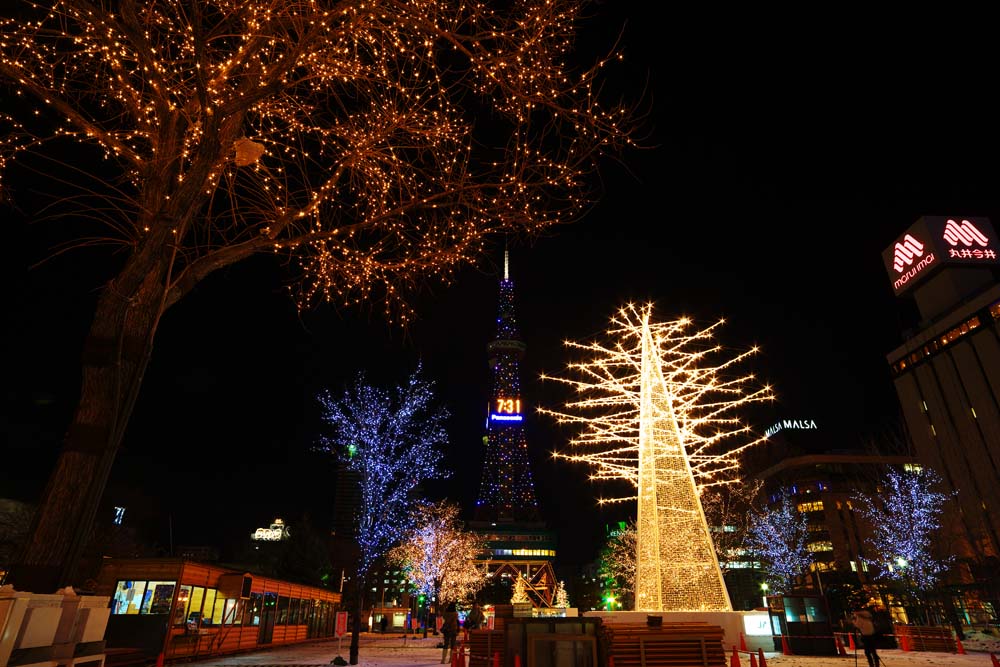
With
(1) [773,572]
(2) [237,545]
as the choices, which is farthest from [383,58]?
(2) [237,545]

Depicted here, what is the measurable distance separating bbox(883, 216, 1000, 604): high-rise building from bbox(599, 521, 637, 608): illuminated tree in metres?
25.7

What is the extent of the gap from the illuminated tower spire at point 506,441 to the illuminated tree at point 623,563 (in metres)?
57.3

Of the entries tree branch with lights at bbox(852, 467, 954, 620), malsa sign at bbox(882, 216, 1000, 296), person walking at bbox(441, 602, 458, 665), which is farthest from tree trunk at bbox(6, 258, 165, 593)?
malsa sign at bbox(882, 216, 1000, 296)

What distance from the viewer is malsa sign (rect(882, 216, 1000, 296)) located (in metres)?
58.3

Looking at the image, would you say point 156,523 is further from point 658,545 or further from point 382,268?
point 382,268

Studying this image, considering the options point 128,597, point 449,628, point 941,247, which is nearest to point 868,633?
point 449,628

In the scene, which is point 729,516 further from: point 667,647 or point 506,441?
point 506,441

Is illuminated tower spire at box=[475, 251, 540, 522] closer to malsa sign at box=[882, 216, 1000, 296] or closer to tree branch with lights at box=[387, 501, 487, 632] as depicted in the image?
tree branch with lights at box=[387, 501, 487, 632]

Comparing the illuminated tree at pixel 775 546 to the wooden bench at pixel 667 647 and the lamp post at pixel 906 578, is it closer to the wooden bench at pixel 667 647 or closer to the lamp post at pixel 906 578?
the lamp post at pixel 906 578

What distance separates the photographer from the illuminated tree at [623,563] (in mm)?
42269

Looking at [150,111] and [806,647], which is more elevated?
[150,111]

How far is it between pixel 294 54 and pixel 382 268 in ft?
8.63

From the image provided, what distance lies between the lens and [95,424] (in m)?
4.48

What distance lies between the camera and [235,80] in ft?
21.1
